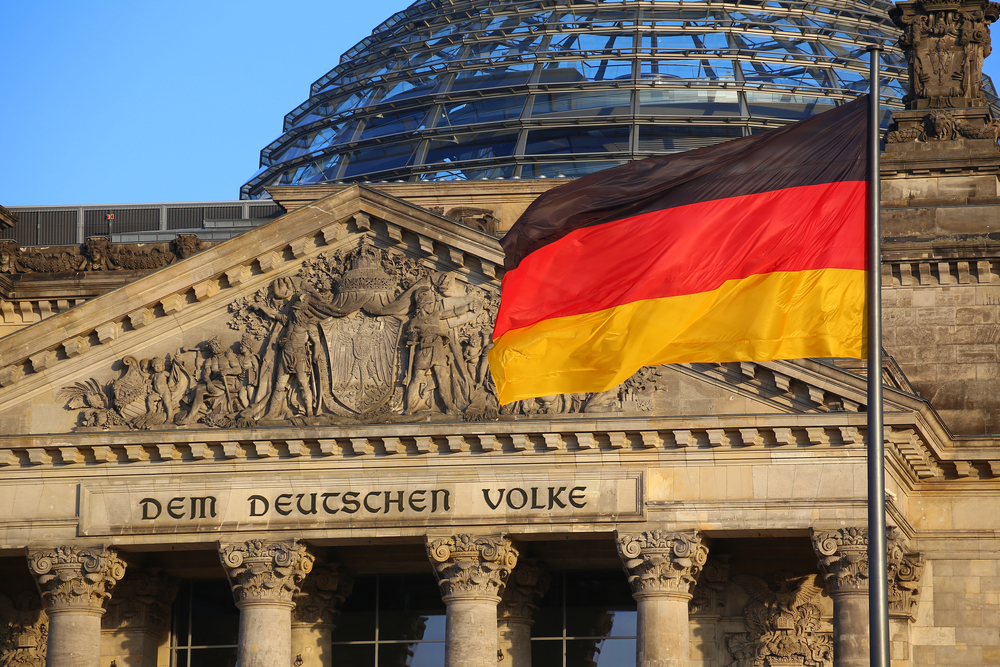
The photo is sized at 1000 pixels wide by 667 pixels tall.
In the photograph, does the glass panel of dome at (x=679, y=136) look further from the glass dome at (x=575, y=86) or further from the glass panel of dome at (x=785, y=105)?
the glass panel of dome at (x=785, y=105)

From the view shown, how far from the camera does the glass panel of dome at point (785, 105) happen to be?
57062 mm

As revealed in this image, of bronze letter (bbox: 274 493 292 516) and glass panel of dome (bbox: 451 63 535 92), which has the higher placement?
glass panel of dome (bbox: 451 63 535 92)

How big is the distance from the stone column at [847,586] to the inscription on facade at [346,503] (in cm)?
397

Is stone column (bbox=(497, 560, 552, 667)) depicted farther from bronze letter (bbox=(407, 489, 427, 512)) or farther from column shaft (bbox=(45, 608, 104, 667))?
column shaft (bbox=(45, 608, 104, 667))

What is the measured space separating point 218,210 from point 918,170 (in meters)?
22.8

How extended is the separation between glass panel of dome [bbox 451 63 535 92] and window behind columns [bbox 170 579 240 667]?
2132cm

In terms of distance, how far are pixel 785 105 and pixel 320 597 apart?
79.9 ft

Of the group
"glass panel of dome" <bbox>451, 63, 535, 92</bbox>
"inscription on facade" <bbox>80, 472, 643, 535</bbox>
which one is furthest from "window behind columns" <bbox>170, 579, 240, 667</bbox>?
"glass panel of dome" <bbox>451, 63, 535, 92</bbox>

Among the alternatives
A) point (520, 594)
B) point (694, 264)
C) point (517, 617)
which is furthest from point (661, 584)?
point (694, 264)

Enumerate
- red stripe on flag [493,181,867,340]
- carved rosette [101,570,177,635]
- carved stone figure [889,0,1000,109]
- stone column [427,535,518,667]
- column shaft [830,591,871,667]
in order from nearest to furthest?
1. red stripe on flag [493,181,867,340]
2. column shaft [830,591,871,667]
3. stone column [427,535,518,667]
4. carved rosette [101,570,177,635]
5. carved stone figure [889,0,1000,109]

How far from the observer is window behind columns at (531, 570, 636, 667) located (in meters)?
42.7

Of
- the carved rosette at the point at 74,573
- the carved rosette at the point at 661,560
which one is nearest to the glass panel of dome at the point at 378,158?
the carved rosette at the point at 74,573

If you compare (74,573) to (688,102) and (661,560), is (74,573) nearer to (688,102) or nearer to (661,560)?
(661,560)

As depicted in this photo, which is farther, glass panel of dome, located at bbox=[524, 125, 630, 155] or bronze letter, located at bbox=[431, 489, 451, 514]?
glass panel of dome, located at bbox=[524, 125, 630, 155]
